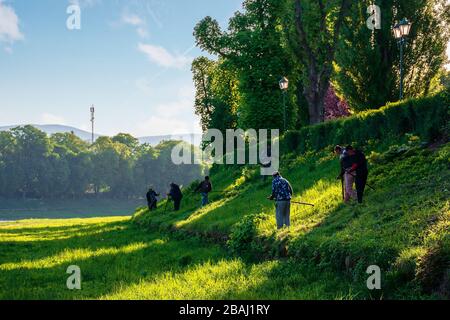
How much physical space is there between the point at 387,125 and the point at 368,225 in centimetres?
1121

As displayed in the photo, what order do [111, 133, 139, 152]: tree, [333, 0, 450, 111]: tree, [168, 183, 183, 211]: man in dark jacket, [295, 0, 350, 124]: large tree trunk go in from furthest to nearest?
[111, 133, 139, 152]: tree
[295, 0, 350, 124]: large tree trunk
[333, 0, 450, 111]: tree
[168, 183, 183, 211]: man in dark jacket

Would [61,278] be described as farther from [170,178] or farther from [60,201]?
[170,178]

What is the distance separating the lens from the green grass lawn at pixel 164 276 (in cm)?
916

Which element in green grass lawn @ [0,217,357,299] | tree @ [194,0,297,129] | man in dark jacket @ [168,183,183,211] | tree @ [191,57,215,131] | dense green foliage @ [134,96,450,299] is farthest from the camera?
tree @ [191,57,215,131]

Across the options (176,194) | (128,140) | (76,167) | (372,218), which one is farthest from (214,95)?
(128,140)

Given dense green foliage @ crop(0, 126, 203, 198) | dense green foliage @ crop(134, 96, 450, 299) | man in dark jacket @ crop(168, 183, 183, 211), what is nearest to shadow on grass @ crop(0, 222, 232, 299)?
dense green foliage @ crop(134, 96, 450, 299)

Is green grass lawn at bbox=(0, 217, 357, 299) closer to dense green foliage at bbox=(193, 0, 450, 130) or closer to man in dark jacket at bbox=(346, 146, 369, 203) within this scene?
man in dark jacket at bbox=(346, 146, 369, 203)

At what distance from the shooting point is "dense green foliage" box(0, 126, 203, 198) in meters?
124

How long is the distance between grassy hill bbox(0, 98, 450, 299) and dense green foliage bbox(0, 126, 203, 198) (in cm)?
10865

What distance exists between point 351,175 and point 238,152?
25.3 m

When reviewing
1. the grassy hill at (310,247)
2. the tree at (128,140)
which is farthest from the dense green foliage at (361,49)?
the tree at (128,140)

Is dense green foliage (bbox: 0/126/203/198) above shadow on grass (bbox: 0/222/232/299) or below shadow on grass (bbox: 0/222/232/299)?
above
